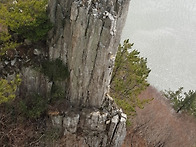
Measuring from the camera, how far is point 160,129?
26.3 meters

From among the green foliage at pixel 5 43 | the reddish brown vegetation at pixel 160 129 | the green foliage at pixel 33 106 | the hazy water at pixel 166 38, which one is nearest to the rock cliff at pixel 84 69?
the green foliage at pixel 33 106

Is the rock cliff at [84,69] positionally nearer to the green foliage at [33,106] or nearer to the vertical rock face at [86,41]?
the vertical rock face at [86,41]

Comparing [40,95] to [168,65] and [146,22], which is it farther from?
[146,22]

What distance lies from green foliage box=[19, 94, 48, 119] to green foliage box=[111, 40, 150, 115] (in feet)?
19.0

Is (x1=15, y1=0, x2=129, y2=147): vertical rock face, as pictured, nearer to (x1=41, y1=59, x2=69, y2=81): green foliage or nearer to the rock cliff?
the rock cliff

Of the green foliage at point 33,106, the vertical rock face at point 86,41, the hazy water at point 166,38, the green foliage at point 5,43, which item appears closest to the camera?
the vertical rock face at point 86,41

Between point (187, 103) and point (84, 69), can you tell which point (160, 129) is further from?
point (84, 69)

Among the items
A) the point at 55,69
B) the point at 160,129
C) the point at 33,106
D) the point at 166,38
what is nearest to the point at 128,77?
the point at 55,69

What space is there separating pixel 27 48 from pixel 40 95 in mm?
3484

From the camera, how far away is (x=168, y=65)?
46344mm

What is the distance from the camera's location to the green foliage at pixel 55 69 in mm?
14555

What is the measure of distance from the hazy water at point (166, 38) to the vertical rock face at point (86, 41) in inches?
1234

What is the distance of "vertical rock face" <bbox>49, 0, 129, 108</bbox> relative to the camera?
40.2ft

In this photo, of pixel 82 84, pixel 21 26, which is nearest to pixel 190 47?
pixel 82 84
